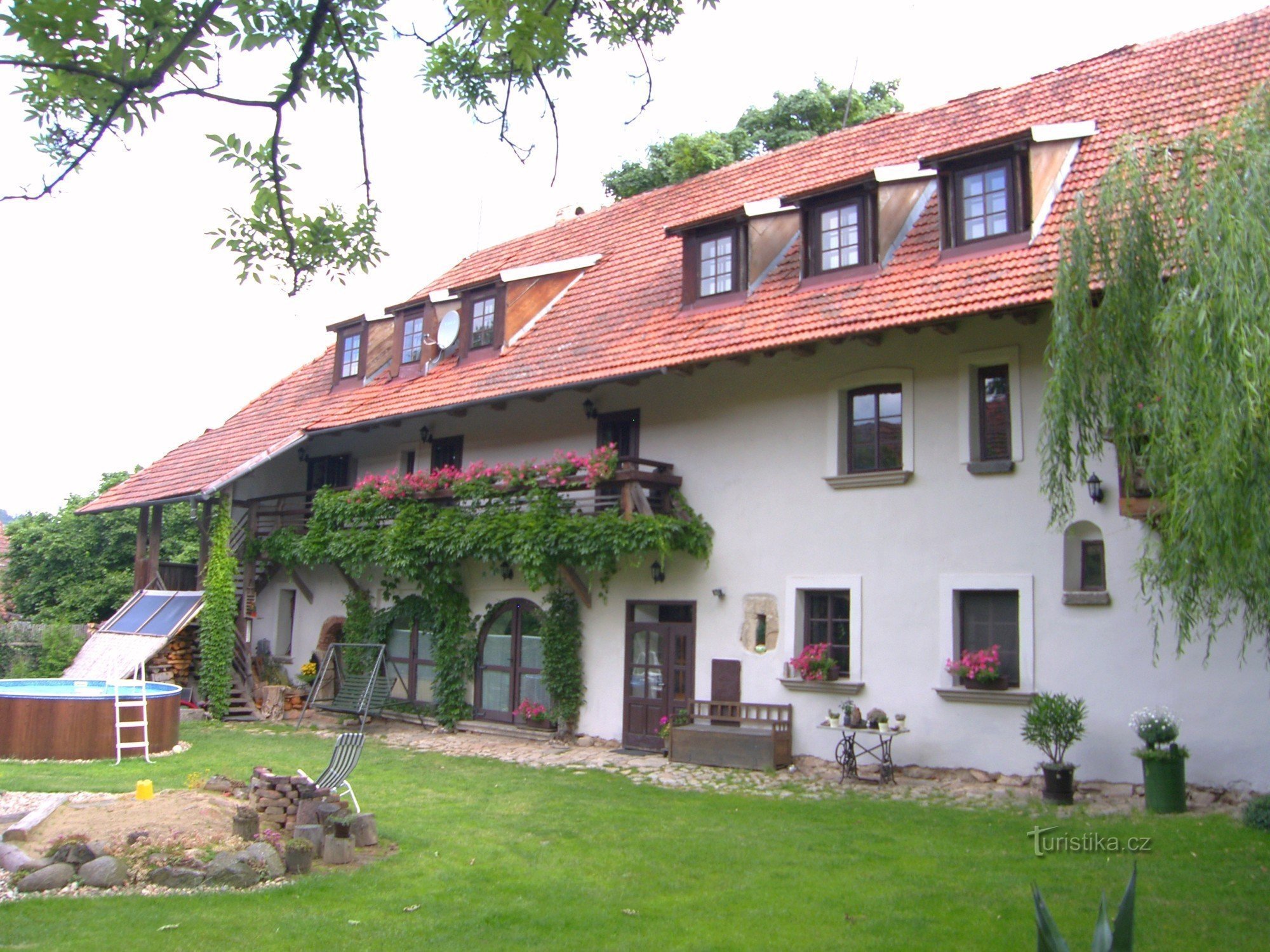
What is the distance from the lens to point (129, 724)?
48.8 feet

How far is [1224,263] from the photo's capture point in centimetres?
712

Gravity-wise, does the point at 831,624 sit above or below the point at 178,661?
above

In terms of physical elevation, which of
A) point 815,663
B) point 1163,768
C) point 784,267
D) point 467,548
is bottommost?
point 1163,768

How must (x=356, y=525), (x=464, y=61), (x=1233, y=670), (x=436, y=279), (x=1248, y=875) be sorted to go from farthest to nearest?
(x=436, y=279) → (x=356, y=525) → (x=1233, y=670) → (x=1248, y=875) → (x=464, y=61)

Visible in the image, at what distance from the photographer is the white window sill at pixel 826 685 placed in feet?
45.2

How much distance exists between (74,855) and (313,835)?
1.69 meters

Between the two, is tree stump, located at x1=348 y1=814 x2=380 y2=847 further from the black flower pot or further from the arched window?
the arched window

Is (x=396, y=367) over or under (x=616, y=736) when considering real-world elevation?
over

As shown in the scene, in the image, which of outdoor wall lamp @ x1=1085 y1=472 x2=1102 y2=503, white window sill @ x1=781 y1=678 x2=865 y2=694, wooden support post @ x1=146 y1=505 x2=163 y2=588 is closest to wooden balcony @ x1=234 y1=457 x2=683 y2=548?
white window sill @ x1=781 y1=678 x2=865 y2=694

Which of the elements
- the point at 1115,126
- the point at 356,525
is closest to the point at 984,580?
the point at 1115,126

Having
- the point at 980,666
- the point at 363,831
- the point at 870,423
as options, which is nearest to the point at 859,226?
the point at 870,423

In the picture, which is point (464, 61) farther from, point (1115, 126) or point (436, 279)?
point (436, 279)

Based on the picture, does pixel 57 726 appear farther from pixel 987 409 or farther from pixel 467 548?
pixel 987 409

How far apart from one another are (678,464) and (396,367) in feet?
24.9
